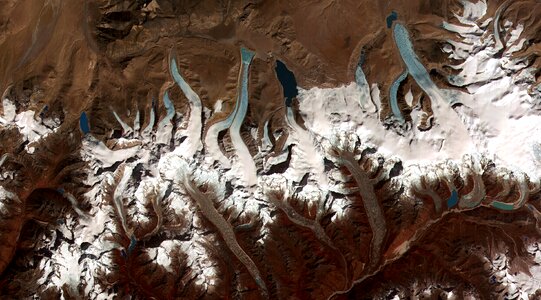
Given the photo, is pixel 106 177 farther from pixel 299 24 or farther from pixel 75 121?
pixel 299 24

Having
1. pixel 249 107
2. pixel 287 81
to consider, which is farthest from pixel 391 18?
pixel 249 107

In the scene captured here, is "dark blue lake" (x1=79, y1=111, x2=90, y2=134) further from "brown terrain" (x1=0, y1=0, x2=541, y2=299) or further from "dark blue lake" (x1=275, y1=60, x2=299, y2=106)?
"dark blue lake" (x1=275, y1=60, x2=299, y2=106)

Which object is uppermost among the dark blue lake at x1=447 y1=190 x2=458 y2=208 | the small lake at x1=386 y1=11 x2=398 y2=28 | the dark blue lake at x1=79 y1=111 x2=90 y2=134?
the small lake at x1=386 y1=11 x2=398 y2=28

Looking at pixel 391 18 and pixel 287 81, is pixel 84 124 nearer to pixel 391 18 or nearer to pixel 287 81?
pixel 287 81

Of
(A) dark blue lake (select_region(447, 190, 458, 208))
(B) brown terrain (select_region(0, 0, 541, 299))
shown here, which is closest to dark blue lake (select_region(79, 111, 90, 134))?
(B) brown terrain (select_region(0, 0, 541, 299))

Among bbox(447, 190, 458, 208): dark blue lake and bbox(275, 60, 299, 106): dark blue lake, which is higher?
bbox(275, 60, 299, 106): dark blue lake

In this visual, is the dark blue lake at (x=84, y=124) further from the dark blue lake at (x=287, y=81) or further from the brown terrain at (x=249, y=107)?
the dark blue lake at (x=287, y=81)
